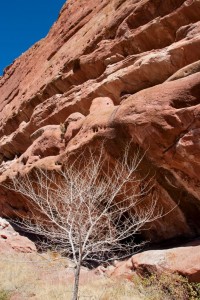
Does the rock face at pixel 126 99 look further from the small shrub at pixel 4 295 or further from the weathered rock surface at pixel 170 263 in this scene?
the small shrub at pixel 4 295

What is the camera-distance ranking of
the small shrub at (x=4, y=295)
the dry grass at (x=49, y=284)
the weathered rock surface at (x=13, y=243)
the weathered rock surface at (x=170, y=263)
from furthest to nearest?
the weathered rock surface at (x=13, y=243) < the small shrub at (x=4, y=295) < the dry grass at (x=49, y=284) < the weathered rock surface at (x=170, y=263)

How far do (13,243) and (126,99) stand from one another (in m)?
8.81

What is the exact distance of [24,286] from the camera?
407 inches

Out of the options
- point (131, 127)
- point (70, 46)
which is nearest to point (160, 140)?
point (131, 127)

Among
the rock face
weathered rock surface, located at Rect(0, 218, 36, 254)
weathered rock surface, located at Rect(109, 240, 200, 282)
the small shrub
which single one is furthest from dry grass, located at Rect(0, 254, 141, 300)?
the rock face

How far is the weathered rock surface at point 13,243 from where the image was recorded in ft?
48.8

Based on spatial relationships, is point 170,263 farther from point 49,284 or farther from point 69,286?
point 49,284

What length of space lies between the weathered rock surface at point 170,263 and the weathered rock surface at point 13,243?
20.5ft

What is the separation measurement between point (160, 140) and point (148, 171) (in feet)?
4.34

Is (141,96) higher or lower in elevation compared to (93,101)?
lower

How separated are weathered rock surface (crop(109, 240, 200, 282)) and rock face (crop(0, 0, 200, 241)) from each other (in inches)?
55.3

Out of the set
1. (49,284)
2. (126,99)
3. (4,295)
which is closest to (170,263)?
(49,284)

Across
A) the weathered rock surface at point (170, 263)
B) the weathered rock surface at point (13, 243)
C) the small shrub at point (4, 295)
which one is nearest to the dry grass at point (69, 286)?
the small shrub at point (4, 295)

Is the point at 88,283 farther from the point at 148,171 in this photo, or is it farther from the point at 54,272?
the point at 148,171
